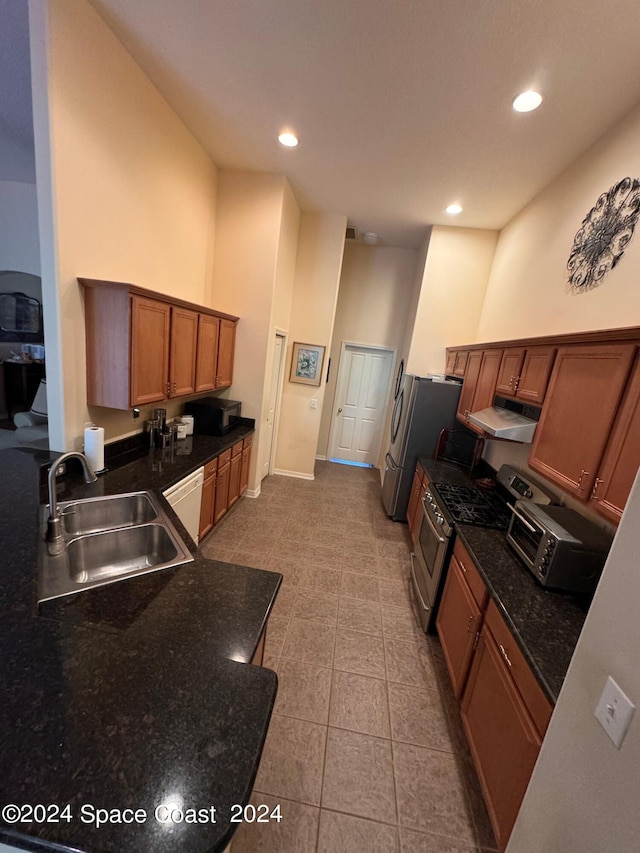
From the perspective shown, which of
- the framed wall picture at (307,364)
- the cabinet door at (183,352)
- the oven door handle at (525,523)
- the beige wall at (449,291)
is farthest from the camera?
the framed wall picture at (307,364)

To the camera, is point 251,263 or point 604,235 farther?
point 251,263

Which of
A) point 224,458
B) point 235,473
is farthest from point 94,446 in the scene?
point 235,473

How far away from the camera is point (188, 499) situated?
8.04 feet

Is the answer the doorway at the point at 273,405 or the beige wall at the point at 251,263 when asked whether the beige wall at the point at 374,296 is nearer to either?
the doorway at the point at 273,405

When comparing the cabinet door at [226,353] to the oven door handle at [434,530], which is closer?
the oven door handle at [434,530]

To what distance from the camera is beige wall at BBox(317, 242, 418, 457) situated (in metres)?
4.96

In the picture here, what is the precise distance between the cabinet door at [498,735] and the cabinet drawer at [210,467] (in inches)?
86.4

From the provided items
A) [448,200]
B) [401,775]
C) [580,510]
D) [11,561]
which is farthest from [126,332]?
[448,200]

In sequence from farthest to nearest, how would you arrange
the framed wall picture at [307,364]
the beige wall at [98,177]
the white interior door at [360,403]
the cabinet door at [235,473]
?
1. the white interior door at [360,403]
2. the framed wall picture at [307,364]
3. the cabinet door at [235,473]
4. the beige wall at [98,177]

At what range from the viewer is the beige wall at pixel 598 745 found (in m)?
0.70

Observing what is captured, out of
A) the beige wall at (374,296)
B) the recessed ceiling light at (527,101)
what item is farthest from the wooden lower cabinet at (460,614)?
the beige wall at (374,296)

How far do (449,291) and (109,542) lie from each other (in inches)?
164

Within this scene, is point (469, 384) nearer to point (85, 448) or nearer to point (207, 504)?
point (207, 504)

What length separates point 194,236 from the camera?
310 centimetres
